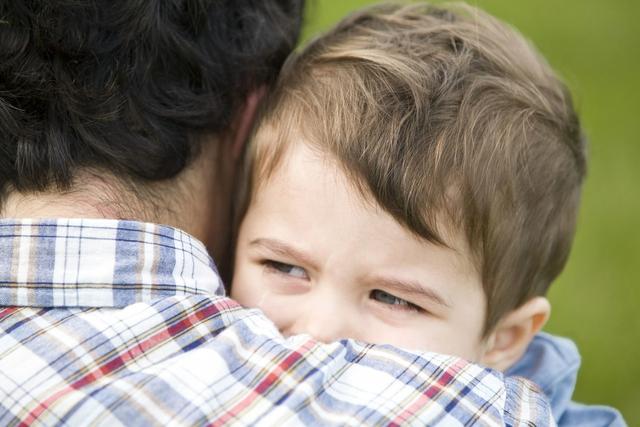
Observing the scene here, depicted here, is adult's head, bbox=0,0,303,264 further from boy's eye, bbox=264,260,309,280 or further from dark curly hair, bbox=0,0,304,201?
boy's eye, bbox=264,260,309,280

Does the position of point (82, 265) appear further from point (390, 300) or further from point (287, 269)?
point (390, 300)

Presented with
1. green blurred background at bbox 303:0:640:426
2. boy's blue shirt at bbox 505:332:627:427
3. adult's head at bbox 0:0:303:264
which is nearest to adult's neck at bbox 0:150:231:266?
adult's head at bbox 0:0:303:264

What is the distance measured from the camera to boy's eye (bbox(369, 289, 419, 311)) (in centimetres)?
198

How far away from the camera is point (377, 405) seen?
1.49 meters

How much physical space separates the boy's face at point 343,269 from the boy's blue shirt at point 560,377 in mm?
361

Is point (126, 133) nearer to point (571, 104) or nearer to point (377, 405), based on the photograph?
point (377, 405)

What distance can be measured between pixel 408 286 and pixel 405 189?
218 mm

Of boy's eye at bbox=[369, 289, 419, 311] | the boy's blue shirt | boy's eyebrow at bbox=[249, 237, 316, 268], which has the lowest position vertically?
the boy's blue shirt

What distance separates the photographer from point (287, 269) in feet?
6.66

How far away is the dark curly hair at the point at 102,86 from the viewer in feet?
5.53

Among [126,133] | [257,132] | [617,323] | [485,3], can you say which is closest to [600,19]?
[485,3]

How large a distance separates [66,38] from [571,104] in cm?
135

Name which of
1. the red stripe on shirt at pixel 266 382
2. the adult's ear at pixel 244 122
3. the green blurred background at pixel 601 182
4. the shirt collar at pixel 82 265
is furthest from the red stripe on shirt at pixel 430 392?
the green blurred background at pixel 601 182

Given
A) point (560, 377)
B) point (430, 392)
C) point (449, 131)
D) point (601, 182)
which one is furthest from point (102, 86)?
point (601, 182)
